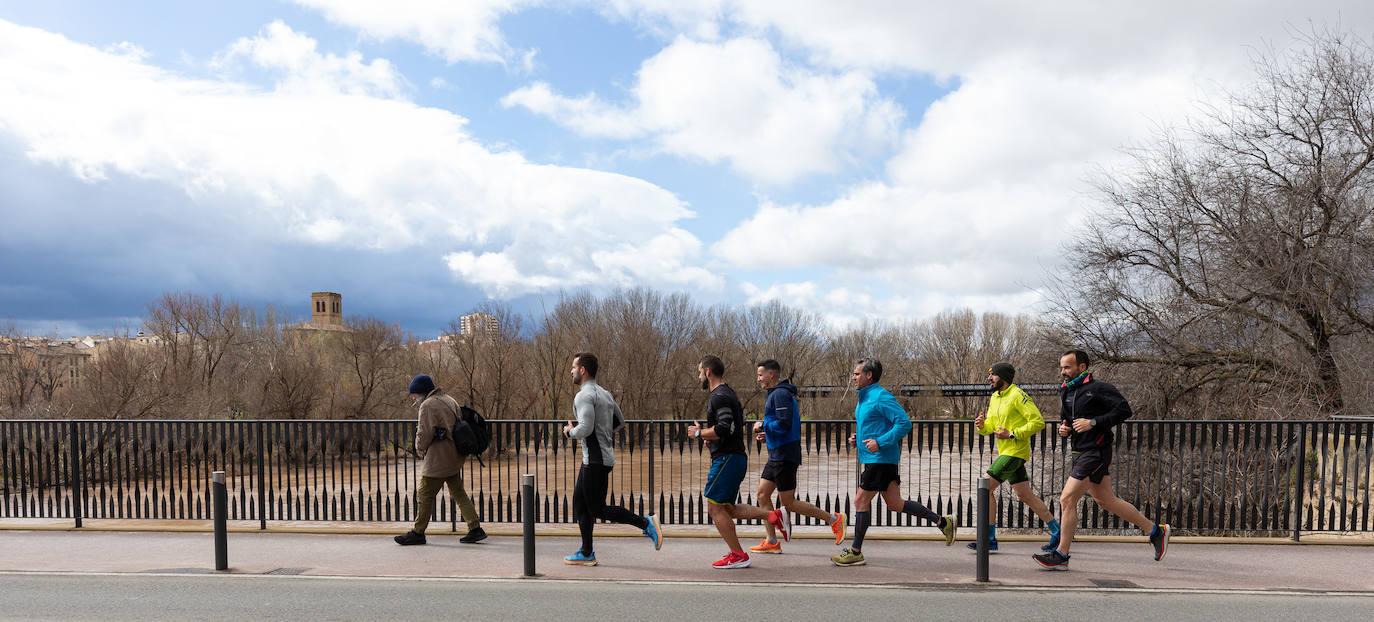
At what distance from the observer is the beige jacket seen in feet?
29.2

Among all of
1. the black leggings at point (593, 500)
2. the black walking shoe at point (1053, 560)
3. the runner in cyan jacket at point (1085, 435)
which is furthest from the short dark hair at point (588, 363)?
the black walking shoe at point (1053, 560)

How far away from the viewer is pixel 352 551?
28.6 ft

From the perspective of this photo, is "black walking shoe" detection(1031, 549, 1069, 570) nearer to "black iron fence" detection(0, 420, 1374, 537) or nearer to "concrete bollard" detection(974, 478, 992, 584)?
"concrete bollard" detection(974, 478, 992, 584)

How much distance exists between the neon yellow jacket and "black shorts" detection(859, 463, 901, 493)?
0.94m

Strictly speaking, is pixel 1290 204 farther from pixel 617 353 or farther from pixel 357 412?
pixel 357 412

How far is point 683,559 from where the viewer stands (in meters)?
8.33

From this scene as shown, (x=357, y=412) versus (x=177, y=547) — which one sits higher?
(x=177, y=547)

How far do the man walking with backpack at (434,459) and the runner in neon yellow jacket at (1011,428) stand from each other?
16.7 feet

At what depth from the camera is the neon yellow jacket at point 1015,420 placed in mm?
7727

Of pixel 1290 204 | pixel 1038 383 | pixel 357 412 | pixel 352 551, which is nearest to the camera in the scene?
pixel 352 551

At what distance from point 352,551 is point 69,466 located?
4.96 metres

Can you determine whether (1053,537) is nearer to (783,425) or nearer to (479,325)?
(783,425)

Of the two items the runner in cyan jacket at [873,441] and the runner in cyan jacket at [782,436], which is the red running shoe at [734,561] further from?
the runner in cyan jacket at [873,441]

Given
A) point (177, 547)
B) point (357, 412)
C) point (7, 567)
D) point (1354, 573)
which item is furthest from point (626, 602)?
point (357, 412)
